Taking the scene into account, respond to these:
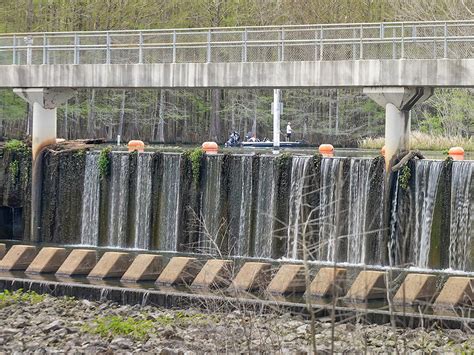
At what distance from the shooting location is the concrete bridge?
3453cm

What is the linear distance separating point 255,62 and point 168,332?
51.1 ft

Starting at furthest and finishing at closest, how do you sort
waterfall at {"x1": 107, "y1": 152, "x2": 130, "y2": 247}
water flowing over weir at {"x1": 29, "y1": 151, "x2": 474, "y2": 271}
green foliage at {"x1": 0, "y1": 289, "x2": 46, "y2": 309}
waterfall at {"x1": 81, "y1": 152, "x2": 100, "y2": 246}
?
waterfall at {"x1": 81, "y1": 152, "x2": 100, "y2": 246}, waterfall at {"x1": 107, "y1": 152, "x2": 130, "y2": 247}, water flowing over weir at {"x1": 29, "y1": 151, "x2": 474, "y2": 271}, green foliage at {"x1": 0, "y1": 289, "x2": 46, "y2": 309}

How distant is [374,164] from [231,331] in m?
16.3

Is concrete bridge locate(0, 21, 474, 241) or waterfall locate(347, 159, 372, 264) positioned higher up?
concrete bridge locate(0, 21, 474, 241)

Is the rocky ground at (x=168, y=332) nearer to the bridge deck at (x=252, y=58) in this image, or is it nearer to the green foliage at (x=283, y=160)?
the green foliage at (x=283, y=160)

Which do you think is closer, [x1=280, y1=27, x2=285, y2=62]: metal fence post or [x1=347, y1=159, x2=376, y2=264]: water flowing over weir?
[x1=347, y1=159, x2=376, y2=264]: water flowing over weir

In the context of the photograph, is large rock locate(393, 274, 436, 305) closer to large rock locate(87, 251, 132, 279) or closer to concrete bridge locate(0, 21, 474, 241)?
large rock locate(87, 251, 132, 279)

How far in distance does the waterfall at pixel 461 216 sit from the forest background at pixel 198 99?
32946 mm

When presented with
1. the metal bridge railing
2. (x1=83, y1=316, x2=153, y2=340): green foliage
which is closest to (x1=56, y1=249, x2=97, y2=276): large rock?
(x1=83, y1=316, x2=153, y2=340): green foliage

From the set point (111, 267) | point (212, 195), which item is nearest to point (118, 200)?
point (212, 195)

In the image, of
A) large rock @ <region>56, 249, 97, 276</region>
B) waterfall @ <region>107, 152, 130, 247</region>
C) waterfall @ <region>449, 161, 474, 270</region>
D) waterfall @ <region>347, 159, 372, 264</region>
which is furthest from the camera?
waterfall @ <region>107, 152, 130, 247</region>

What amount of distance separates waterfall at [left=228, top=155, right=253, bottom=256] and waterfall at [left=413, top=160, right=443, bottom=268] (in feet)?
15.9

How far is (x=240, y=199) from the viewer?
36750 millimetres

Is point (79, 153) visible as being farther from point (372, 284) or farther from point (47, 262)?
point (372, 284)
